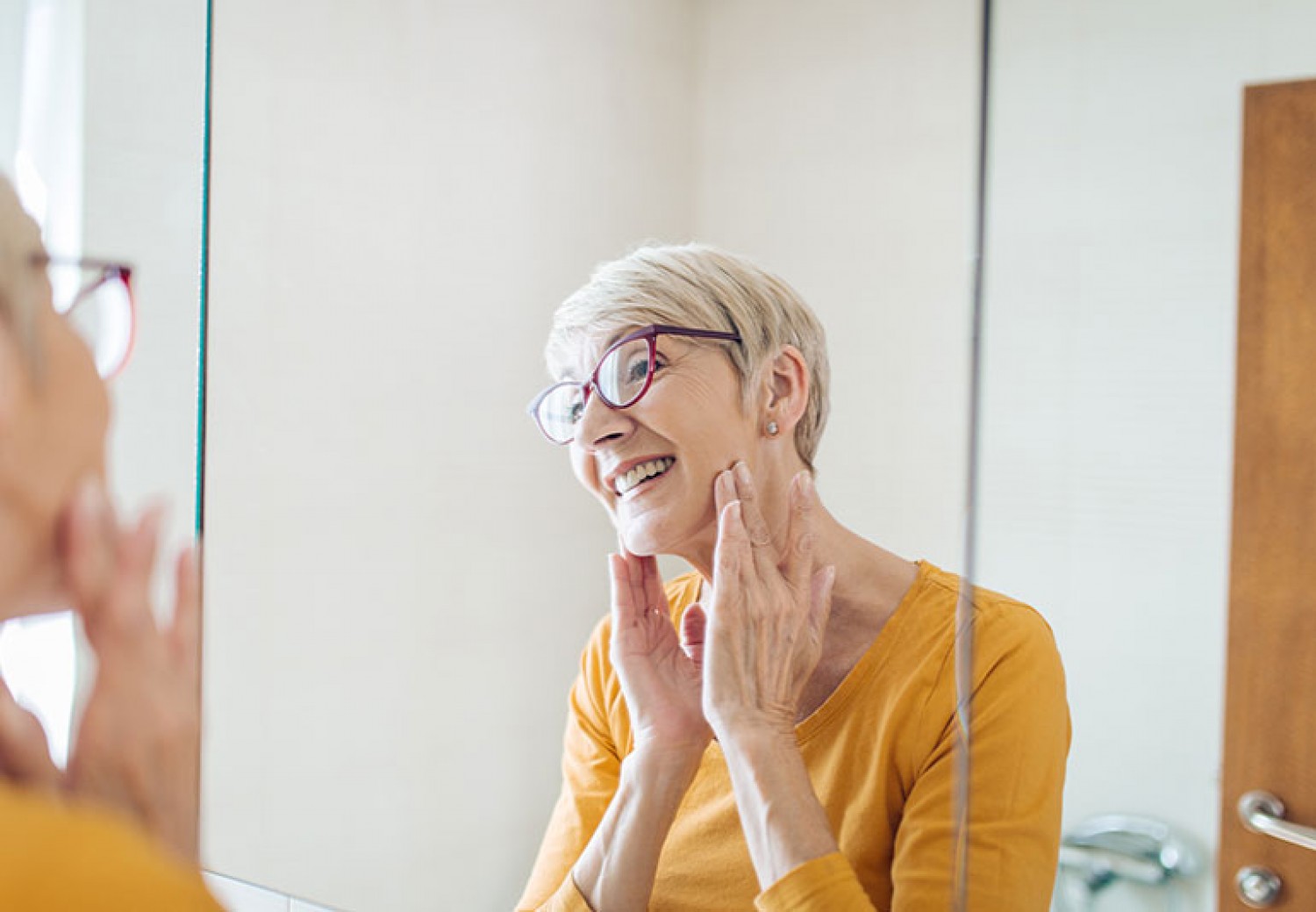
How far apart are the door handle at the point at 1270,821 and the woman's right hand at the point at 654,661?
32cm

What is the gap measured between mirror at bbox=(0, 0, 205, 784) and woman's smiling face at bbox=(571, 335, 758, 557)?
0.29 m

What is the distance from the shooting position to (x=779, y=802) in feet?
2.29

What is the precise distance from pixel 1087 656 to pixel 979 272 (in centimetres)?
26

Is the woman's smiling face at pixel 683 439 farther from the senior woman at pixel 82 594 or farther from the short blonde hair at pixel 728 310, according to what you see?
the senior woman at pixel 82 594

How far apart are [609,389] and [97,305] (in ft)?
1.02

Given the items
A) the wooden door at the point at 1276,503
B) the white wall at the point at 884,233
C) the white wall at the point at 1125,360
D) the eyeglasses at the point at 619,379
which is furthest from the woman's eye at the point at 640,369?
the wooden door at the point at 1276,503

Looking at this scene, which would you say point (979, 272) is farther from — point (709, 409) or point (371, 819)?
point (371, 819)

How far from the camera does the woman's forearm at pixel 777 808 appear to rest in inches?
27.3

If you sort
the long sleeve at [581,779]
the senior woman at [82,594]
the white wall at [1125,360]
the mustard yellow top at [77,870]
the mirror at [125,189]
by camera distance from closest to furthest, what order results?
the mustard yellow top at [77,870]
the senior woman at [82,594]
the mirror at [125,189]
the white wall at [1125,360]
the long sleeve at [581,779]

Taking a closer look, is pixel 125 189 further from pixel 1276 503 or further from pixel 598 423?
pixel 1276 503

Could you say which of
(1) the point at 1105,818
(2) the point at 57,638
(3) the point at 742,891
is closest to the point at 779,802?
(3) the point at 742,891

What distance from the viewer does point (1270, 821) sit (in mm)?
647

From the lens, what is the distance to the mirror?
57 centimetres

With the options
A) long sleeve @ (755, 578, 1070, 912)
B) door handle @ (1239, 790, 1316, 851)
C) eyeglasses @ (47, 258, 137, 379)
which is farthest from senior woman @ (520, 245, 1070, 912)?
eyeglasses @ (47, 258, 137, 379)
